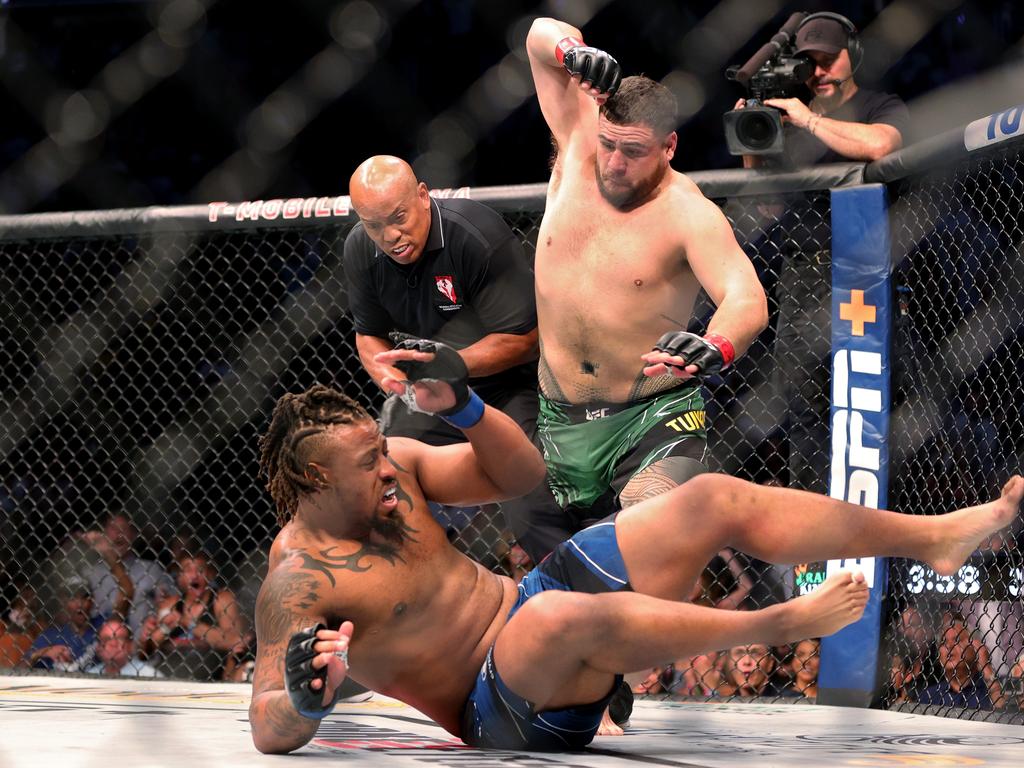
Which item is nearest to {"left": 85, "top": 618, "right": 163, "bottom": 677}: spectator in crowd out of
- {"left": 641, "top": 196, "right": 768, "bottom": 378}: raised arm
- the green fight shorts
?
the green fight shorts

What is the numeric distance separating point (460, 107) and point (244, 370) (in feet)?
4.29

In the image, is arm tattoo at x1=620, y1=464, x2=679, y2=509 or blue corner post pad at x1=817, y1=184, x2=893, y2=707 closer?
arm tattoo at x1=620, y1=464, x2=679, y2=509

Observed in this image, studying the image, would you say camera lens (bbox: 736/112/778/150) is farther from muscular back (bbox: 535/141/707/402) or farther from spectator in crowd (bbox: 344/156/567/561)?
spectator in crowd (bbox: 344/156/567/561)

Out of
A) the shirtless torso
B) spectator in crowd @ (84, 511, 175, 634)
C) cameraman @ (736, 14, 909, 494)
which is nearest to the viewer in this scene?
the shirtless torso

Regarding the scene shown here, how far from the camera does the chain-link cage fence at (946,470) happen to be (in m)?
2.73

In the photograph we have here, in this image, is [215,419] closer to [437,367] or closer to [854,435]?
[854,435]

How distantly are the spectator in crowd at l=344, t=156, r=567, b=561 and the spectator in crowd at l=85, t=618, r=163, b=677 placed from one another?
1.32m

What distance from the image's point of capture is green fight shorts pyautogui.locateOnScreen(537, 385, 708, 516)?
2277mm

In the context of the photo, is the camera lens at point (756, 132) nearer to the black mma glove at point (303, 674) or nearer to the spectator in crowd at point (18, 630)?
the black mma glove at point (303, 674)

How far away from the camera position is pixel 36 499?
166 inches

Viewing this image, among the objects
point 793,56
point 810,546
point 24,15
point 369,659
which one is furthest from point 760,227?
point 24,15

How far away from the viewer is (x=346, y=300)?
4.11m

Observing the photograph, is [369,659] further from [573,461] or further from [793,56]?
[793,56]

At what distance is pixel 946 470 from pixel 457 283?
1.18 m
